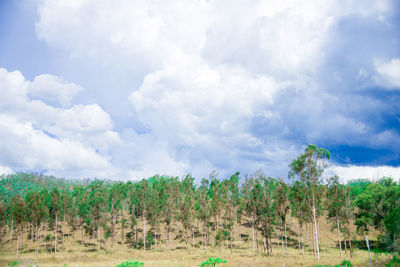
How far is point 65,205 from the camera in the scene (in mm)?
77625

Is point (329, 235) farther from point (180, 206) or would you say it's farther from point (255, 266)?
point (255, 266)

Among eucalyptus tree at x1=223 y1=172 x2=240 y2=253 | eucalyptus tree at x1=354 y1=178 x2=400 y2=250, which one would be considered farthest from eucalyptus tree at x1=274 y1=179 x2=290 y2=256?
eucalyptus tree at x1=354 y1=178 x2=400 y2=250

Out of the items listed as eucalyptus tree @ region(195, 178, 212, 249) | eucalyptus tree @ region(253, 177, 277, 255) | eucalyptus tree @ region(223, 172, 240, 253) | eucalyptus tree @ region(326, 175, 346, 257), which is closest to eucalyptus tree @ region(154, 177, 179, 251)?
eucalyptus tree @ region(195, 178, 212, 249)

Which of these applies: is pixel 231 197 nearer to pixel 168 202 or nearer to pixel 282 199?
pixel 168 202

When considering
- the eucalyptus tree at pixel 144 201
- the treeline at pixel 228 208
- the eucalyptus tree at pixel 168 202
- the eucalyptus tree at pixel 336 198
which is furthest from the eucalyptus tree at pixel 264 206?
the eucalyptus tree at pixel 144 201

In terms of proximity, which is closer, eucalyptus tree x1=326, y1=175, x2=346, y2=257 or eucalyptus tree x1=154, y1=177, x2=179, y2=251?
eucalyptus tree x1=326, y1=175, x2=346, y2=257

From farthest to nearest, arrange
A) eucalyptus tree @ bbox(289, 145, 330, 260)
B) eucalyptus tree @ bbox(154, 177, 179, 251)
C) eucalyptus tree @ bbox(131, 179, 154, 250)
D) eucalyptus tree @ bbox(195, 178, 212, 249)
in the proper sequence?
eucalyptus tree @ bbox(131, 179, 154, 250)
eucalyptus tree @ bbox(154, 177, 179, 251)
eucalyptus tree @ bbox(195, 178, 212, 249)
eucalyptus tree @ bbox(289, 145, 330, 260)

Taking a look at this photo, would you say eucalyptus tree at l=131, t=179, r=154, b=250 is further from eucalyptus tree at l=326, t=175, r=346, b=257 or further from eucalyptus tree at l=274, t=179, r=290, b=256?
eucalyptus tree at l=326, t=175, r=346, b=257

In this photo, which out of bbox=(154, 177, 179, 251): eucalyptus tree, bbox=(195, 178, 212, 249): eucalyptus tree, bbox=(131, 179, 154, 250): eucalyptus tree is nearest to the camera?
bbox=(195, 178, 212, 249): eucalyptus tree

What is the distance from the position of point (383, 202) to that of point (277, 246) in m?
29.5

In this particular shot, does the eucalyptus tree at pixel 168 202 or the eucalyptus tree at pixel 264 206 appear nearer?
the eucalyptus tree at pixel 264 206

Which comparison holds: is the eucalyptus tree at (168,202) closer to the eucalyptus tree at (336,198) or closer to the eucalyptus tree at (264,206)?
the eucalyptus tree at (264,206)

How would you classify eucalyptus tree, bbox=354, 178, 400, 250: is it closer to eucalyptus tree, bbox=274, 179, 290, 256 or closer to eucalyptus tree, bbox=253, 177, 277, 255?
eucalyptus tree, bbox=274, 179, 290, 256

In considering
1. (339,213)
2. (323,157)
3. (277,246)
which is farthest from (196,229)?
(323,157)
